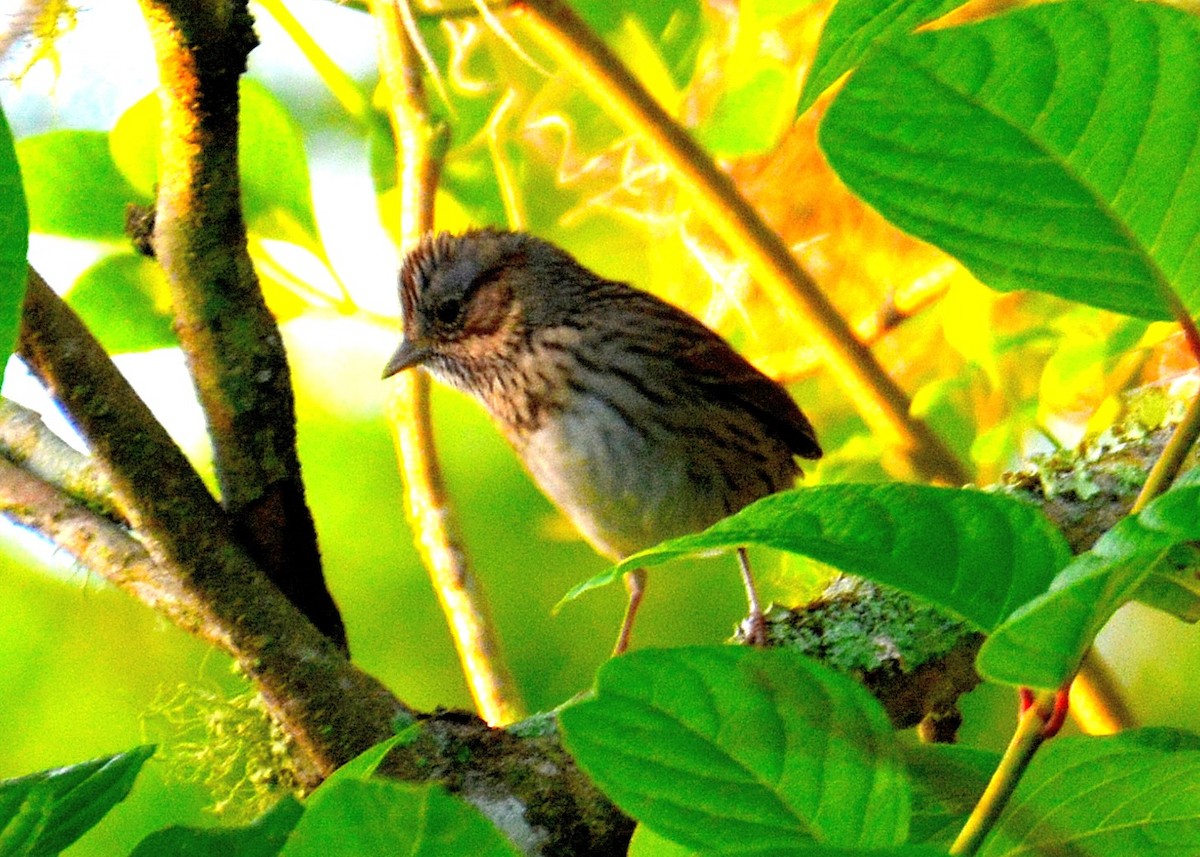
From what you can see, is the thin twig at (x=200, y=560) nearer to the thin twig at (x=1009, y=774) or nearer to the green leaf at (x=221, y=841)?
the green leaf at (x=221, y=841)

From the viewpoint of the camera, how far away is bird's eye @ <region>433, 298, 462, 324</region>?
116 inches

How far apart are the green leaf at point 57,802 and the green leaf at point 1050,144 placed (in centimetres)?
55

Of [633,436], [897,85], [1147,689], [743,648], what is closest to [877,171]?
[897,85]

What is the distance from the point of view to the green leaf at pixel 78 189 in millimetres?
2070

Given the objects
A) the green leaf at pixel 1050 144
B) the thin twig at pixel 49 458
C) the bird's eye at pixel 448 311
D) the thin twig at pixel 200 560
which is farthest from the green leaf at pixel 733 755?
the bird's eye at pixel 448 311

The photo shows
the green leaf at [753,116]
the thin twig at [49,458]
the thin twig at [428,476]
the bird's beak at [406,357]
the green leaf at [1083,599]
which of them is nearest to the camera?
the green leaf at [1083,599]

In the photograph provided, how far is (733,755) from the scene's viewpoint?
699mm

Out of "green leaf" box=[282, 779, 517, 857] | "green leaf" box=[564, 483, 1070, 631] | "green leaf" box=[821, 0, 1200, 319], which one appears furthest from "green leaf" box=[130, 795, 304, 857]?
"green leaf" box=[821, 0, 1200, 319]

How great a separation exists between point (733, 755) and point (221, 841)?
26 cm

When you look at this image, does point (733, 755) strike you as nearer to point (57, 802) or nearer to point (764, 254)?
point (57, 802)

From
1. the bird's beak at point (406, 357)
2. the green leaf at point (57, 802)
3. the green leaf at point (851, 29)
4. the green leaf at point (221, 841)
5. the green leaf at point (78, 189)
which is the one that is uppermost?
the green leaf at point (78, 189)

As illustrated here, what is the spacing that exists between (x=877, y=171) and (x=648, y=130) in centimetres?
152

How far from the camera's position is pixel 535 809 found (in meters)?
1.32

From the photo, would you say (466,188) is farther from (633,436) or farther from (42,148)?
(42,148)
